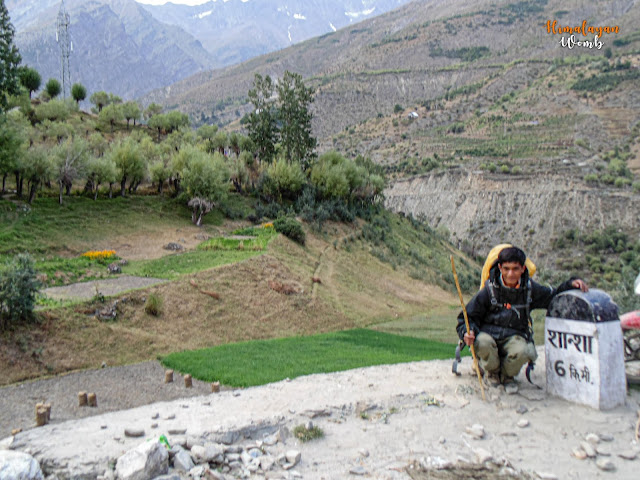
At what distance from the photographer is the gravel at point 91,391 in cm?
767

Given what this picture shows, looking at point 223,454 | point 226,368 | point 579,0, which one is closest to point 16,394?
point 226,368

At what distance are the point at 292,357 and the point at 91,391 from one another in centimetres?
382

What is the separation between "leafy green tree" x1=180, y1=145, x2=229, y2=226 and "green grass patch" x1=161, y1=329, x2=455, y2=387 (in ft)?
48.6

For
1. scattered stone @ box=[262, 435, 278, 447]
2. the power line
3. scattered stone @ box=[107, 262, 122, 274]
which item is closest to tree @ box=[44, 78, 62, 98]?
the power line

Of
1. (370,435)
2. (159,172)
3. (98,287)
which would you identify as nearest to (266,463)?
(370,435)

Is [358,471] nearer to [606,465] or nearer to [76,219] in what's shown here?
[606,465]

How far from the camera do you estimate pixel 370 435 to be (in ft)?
18.8

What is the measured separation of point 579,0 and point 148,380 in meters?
134

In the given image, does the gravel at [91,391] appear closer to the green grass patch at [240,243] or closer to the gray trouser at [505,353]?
the gray trouser at [505,353]

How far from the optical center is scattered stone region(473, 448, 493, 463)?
5.11 metres

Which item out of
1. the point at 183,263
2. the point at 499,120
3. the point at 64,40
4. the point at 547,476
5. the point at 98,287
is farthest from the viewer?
the point at 499,120

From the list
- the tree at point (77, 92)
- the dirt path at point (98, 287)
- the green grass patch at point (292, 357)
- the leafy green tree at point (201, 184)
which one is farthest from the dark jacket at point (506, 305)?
the tree at point (77, 92)

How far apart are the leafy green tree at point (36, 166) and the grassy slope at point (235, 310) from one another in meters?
3.55

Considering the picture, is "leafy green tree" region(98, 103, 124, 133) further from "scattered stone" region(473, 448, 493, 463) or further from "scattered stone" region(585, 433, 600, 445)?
"scattered stone" region(585, 433, 600, 445)
